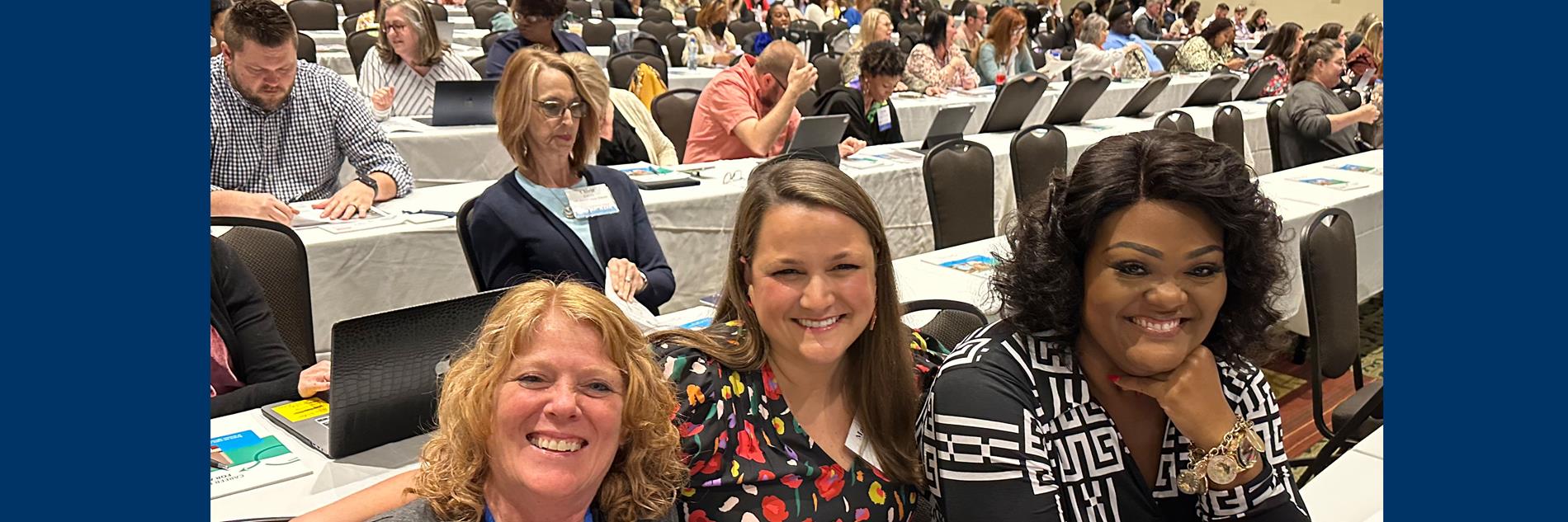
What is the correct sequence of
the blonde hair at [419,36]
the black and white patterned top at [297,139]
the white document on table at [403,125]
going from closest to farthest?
the black and white patterned top at [297,139], the blonde hair at [419,36], the white document on table at [403,125]

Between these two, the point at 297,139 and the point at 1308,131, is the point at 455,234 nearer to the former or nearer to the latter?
the point at 297,139

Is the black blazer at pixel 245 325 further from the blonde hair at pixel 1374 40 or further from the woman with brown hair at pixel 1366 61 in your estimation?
the blonde hair at pixel 1374 40

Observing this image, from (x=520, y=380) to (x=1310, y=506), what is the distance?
46.1 inches

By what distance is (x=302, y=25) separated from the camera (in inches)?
373

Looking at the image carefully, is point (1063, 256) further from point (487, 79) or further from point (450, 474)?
point (487, 79)

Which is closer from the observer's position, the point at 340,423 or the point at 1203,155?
the point at 1203,155

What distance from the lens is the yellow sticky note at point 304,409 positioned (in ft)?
6.10

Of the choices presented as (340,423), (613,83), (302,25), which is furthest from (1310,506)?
(302,25)

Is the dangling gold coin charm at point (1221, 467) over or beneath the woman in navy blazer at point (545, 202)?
beneath

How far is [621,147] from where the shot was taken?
441 centimetres

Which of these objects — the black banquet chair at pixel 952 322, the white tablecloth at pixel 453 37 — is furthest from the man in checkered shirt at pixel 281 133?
the white tablecloth at pixel 453 37

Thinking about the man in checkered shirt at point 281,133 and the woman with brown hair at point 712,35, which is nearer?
the man in checkered shirt at point 281,133

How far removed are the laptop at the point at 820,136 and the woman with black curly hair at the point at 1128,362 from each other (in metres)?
2.95

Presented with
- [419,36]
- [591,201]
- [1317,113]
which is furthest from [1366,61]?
[591,201]
